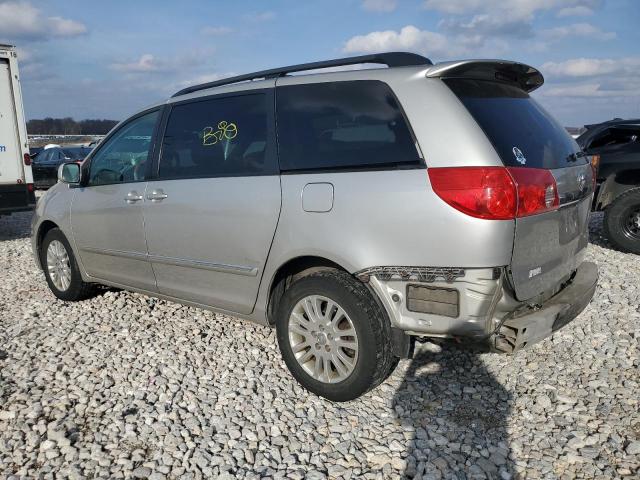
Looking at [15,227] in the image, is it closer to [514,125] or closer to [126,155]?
[126,155]

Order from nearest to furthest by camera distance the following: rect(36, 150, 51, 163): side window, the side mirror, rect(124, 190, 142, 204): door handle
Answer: rect(124, 190, 142, 204): door handle < the side mirror < rect(36, 150, 51, 163): side window

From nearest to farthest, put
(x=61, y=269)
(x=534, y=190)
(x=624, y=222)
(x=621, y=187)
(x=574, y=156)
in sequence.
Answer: (x=534, y=190)
(x=574, y=156)
(x=61, y=269)
(x=624, y=222)
(x=621, y=187)

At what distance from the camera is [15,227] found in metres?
10.2

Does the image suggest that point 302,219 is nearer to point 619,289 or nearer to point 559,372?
point 559,372

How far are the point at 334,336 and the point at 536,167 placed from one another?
145 cm

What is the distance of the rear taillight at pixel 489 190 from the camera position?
250 centimetres

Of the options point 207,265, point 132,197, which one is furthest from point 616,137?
point 132,197

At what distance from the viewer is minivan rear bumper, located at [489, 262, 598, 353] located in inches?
105

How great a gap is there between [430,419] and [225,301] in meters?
1.57

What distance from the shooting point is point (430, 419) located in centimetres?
298

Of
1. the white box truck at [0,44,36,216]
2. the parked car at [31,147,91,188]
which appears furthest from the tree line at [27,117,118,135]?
the white box truck at [0,44,36,216]

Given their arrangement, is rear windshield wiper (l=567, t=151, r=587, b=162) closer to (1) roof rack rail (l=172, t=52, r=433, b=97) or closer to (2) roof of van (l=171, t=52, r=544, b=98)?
(2) roof of van (l=171, t=52, r=544, b=98)

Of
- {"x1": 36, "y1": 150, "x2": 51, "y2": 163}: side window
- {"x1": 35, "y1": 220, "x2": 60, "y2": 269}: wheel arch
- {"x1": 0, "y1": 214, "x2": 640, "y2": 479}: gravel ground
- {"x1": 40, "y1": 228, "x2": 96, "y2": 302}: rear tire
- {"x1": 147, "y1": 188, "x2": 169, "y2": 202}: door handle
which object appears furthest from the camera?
{"x1": 36, "y1": 150, "x2": 51, "y2": 163}: side window

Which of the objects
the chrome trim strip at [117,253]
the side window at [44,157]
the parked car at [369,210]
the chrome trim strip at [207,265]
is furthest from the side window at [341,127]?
the side window at [44,157]
